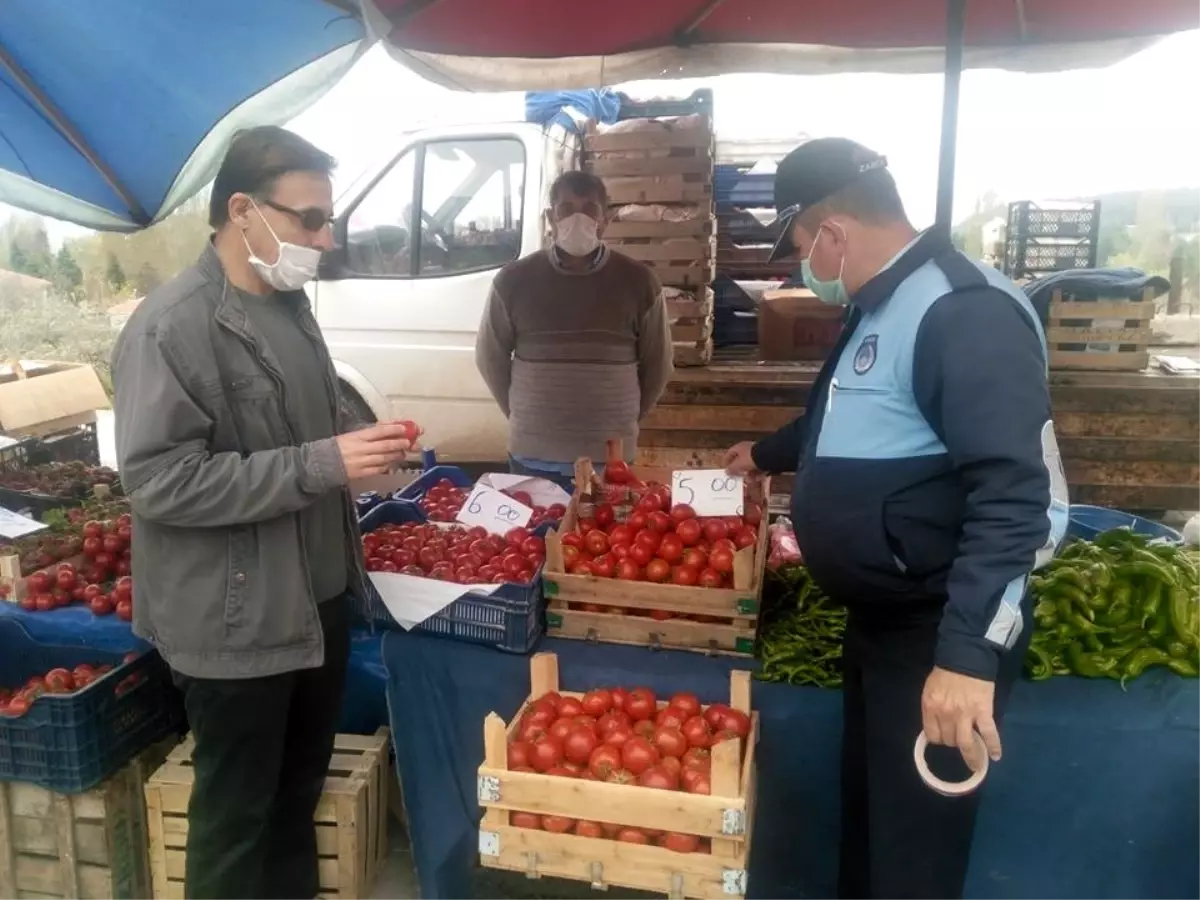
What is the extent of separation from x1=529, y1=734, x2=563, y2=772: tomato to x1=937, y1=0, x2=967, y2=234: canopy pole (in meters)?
1.86

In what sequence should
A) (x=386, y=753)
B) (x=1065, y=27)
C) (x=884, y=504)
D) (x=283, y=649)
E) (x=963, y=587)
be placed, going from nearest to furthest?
(x=963, y=587)
(x=884, y=504)
(x=283, y=649)
(x=386, y=753)
(x=1065, y=27)

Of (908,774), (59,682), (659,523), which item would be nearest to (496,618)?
(659,523)

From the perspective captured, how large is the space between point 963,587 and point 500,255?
192 inches

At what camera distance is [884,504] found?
1.94 m

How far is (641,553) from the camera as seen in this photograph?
Answer: 108 inches

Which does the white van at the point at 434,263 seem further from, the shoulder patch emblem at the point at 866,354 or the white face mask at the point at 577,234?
the shoulder patch emblem at the point at 866,354

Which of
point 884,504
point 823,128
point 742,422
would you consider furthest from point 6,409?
point 823,128

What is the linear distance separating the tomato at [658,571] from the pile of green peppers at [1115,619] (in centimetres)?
99

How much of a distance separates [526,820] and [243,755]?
0.74 metres

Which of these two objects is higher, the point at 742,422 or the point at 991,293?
the point at 991,293

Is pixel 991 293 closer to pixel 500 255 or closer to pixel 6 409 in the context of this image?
pixel 500 255

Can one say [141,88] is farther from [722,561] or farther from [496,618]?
[722,561]

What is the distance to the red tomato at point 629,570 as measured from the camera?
2.71 metres

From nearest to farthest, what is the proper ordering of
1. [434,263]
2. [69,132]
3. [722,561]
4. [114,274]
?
[722,561]
[69,132]
[434,263]
[114,274]
